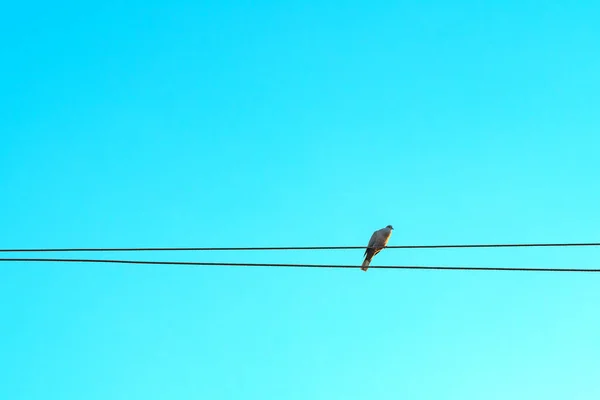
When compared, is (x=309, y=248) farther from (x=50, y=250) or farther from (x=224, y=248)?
(x=50, y=250)

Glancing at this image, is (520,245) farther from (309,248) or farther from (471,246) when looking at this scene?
(309,248)

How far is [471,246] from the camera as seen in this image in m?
8.45

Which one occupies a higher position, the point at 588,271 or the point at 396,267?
the point at 396,267

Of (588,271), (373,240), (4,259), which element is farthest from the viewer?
(373,240)

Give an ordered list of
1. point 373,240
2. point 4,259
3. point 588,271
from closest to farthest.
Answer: point 588,271 < point 4,259 < point 373,240

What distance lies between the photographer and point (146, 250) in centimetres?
898

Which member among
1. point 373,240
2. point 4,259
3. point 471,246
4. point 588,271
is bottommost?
point 588,271

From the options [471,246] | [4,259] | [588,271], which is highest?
[4,259]

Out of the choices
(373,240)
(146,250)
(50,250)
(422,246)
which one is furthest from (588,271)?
(373,240)

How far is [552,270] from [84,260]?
552 centimetres

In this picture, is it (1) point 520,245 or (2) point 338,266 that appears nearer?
(1) point 520,245

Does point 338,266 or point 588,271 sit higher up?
point 338,266

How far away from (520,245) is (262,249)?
3181 mm

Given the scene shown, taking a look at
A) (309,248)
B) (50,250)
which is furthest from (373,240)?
(50,250)
